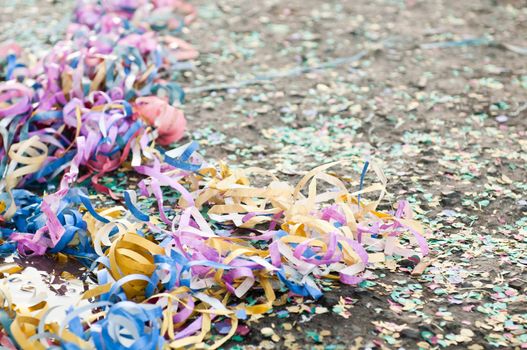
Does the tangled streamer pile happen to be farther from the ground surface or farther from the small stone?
the small stone

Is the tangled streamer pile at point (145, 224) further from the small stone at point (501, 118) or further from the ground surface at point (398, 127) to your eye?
the small stone at point (501, 118)

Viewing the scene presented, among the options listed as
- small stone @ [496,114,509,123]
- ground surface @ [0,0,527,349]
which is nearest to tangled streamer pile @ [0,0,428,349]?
ground surface @ [0,0,527,349]

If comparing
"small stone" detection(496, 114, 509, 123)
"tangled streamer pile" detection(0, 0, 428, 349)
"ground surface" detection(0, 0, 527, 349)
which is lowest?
"small stone" detection(496, 114, 509, 123)

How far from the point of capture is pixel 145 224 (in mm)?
1651

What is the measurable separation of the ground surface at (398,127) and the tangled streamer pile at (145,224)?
8 cm

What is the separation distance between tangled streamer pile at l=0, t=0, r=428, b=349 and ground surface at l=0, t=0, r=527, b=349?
8 cm

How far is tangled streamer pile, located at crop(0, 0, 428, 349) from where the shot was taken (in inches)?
52.8

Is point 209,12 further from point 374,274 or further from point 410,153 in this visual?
point 374,274

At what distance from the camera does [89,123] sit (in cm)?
198

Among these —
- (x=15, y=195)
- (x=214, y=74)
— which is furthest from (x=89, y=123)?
(x=214, y=74)

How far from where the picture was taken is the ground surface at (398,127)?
1.38m

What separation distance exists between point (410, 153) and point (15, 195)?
986mm

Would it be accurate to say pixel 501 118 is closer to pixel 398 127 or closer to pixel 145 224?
pixel 398 127

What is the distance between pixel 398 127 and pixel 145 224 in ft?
2.82
